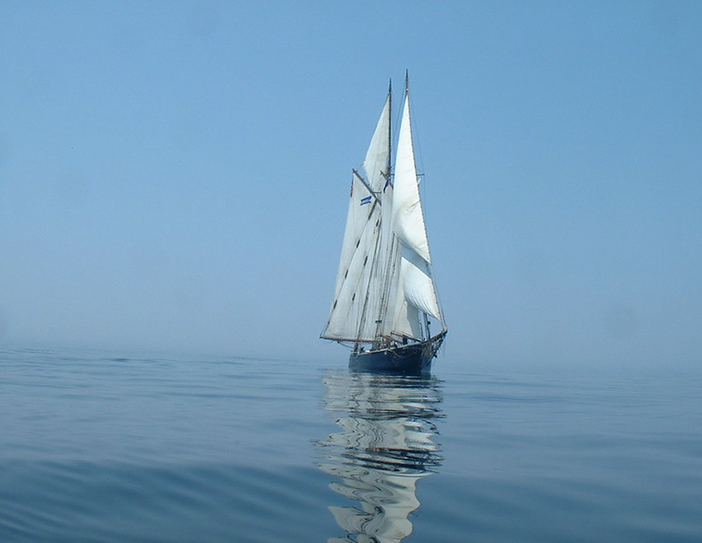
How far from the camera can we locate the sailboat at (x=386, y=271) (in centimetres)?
5569

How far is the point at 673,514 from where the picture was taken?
948 cm

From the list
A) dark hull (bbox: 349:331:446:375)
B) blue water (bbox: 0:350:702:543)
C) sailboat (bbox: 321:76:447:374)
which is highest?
sailboat (bbox: 321:76:447:374)

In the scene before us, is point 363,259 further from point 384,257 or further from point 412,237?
point 412,237

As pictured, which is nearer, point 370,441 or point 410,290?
point 370,441

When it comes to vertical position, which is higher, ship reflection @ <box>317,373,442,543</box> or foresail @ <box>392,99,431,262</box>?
foresail @ <box>392,99,431,262</box>

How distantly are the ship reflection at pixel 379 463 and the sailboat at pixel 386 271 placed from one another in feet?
102

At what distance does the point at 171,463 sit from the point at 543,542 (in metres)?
6.29

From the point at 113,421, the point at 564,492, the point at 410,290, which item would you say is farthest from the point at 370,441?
the point at 410,290

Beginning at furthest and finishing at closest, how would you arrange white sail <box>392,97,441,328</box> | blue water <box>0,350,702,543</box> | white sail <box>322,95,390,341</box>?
white sail <box>322,95,390,341</box> → white sail <box>392,97,441,328</box> → blue water <box>0,350,702,543</box>

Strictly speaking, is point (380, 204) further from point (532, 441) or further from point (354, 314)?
point (532, 441)

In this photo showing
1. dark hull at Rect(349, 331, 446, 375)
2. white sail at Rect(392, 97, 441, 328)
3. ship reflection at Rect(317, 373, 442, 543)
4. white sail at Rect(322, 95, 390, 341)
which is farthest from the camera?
white sail at Rect(322, 95, 390, 341)

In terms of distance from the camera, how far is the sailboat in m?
55.7

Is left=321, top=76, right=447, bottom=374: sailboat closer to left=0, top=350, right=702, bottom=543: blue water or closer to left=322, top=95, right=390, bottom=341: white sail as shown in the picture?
left=322, top=95, right=390, bottom=341: white sail

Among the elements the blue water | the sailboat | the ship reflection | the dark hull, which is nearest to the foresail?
the sailboat
